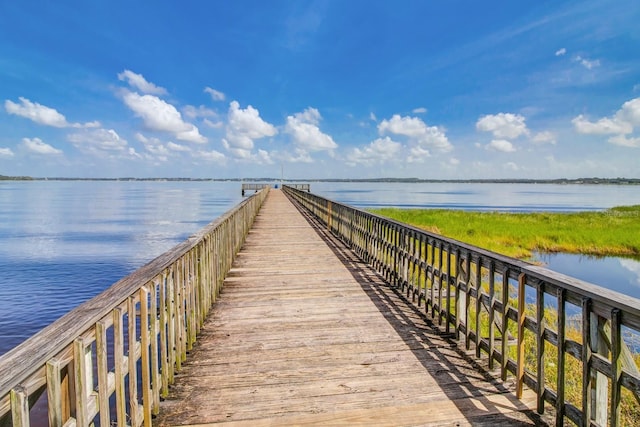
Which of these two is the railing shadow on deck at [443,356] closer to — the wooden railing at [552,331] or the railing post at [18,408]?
the wooden railing at [552,331]

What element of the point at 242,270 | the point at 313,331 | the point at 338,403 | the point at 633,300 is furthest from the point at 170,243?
the point at 633,300

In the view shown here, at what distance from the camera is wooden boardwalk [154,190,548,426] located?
9.60ft

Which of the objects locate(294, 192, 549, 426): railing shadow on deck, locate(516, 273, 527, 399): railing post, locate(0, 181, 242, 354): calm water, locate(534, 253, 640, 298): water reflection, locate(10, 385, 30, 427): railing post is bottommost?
locate(534, 253, 640, 298): water reflection

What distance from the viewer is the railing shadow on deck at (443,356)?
3000mm

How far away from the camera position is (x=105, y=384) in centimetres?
216

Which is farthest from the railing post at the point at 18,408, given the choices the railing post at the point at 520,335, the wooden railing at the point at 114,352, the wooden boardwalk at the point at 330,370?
the railing post at the point at 520,335

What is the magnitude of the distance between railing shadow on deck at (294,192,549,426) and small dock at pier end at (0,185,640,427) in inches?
0.7

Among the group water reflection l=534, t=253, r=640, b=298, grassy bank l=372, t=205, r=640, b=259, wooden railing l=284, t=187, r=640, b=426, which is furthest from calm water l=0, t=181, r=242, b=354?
water reflection l=534, t=253, r=640, b=298

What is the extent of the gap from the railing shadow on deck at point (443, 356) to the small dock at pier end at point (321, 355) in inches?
0.7

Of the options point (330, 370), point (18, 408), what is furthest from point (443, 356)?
point (18, 408)

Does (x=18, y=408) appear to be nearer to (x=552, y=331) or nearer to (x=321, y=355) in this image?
(x=321, y=355)

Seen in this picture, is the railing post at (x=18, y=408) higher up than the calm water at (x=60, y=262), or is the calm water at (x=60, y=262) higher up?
the railing post at (x=18, y=408)

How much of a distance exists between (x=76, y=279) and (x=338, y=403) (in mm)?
14437

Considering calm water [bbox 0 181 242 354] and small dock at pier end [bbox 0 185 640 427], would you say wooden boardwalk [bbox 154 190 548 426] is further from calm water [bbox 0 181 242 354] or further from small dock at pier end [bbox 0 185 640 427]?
calm water [bbox 0 181 242 354]
